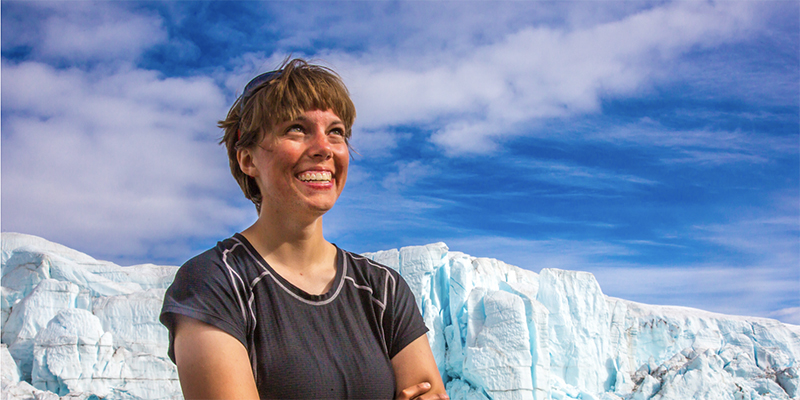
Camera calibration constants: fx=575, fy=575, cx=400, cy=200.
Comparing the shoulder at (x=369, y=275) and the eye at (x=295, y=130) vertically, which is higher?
the eye at (x=295, y=130)

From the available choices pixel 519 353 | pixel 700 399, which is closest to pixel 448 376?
pixel 519 353

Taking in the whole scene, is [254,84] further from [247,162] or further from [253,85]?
[247,162]

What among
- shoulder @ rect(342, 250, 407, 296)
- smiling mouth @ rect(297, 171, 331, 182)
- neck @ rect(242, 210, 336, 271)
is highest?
smiling mouth @ rect(297, 171, 331, 182)

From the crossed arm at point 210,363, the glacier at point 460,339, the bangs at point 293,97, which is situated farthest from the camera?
the glacier at point 460,339

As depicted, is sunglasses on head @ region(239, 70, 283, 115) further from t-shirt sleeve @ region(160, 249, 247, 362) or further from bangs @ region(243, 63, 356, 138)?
t-shirt sleeve @ region(160, 249, 247, 362)

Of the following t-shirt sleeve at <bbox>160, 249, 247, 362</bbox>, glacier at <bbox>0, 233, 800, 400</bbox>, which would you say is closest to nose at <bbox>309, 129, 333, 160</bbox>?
t-shirt sleeve at <bbox>160, 249, 247, 362</bbox>

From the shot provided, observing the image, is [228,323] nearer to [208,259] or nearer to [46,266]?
[208,259]

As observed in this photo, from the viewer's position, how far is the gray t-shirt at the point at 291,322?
0.80 m

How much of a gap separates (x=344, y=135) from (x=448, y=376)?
31.0 feet

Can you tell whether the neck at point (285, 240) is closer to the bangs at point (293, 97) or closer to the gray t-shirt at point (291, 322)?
the gray t-shirt at point (291, 322)

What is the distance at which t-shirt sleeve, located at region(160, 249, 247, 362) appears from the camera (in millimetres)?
775

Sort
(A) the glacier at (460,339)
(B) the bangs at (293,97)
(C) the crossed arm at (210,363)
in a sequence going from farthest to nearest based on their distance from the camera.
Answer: (A) the glacier at (460,339), (B) the bangs at (293,97), (C) the crossed arm at (210,363)

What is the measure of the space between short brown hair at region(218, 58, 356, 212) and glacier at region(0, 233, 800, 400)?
824 centimetres

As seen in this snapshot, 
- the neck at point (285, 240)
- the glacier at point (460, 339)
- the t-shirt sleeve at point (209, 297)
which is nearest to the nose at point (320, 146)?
the neck at point (285, 240)
